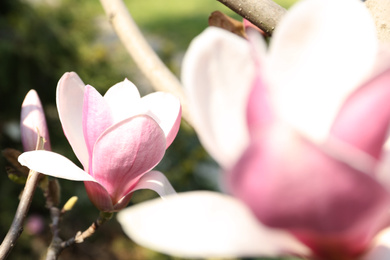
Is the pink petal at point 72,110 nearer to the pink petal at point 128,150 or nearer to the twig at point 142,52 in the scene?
the pink petal at point 128,150

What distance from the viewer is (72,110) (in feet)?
1.70

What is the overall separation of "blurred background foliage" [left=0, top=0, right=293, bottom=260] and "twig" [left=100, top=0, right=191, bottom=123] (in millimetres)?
1667

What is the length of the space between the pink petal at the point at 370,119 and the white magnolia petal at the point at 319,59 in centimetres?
2

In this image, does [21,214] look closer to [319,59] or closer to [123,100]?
[123,100]

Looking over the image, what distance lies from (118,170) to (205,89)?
215 millimetres

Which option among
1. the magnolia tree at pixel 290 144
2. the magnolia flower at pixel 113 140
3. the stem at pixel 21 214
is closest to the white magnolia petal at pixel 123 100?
the magnolia flower at pixel 113 140

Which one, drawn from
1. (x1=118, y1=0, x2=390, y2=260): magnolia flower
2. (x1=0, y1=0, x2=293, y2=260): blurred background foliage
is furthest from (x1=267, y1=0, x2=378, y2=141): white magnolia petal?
(x1=0, y1=0, x2=293, y2=260): blurred background foliage

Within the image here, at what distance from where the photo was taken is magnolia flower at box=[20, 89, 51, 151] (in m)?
0.59

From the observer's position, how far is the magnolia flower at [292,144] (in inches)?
8.9

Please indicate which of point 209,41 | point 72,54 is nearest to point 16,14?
point 72,54

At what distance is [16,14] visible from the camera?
2.59m

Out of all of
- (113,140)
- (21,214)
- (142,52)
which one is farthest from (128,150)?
(142,52)

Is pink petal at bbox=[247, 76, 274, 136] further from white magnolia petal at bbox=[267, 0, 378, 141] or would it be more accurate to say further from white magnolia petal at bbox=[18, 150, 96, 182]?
white magnolia petal at bbox=[18, 150, 96, 182]

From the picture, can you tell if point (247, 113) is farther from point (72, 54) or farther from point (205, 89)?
point (72, 54)
